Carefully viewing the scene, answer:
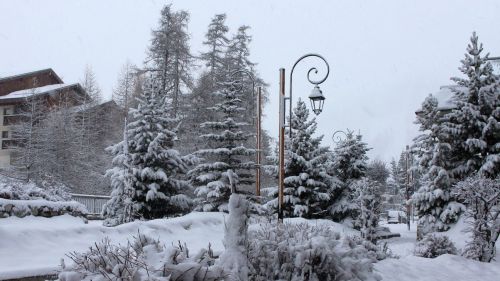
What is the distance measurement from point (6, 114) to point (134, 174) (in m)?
33.9

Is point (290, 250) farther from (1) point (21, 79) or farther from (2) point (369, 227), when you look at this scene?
(1) point (21, 79)

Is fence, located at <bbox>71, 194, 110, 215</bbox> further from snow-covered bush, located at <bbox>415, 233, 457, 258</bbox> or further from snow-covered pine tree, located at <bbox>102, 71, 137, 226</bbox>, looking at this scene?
snow-covered bush, located at <bbox>415, 233, 457, 258</bbox>

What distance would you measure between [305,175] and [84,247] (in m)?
13.5

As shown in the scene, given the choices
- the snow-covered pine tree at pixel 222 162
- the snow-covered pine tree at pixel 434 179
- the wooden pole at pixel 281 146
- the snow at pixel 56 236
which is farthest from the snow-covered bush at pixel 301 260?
the snow-covered pine tree at pixel 434 179

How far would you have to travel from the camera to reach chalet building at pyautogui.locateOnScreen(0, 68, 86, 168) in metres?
43.2

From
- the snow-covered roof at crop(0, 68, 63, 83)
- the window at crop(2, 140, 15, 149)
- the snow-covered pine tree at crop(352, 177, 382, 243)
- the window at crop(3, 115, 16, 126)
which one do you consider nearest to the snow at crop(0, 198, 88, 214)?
the snow-covered pine tree at crop(352, 177, 382, 243)

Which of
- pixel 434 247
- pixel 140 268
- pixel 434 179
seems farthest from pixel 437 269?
pixel 434 179

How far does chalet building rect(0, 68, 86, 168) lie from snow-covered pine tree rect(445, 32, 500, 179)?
Answer: 34.1 metres

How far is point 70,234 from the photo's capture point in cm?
1040

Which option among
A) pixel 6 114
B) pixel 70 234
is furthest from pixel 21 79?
pixel 70 234

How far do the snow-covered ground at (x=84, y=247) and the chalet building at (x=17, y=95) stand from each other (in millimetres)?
33406

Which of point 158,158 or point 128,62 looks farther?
point 128,62

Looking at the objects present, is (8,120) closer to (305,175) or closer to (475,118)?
(305,175)

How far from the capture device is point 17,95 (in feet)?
143
